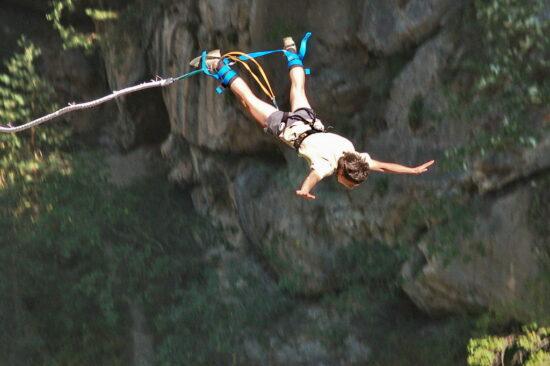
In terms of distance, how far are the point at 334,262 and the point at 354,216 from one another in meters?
0.68

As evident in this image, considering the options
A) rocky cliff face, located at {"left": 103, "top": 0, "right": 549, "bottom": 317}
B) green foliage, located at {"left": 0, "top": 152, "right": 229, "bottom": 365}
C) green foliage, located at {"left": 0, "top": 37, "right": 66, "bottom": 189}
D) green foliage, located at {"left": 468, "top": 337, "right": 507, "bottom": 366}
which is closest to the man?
rocky cliff face, located at {"left": 103, "top": 0, "right": 549, "bottom": 317}

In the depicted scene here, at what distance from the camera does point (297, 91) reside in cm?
623

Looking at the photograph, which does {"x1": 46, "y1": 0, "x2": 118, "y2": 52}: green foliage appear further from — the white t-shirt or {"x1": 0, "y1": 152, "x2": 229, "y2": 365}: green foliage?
the white t-shirt

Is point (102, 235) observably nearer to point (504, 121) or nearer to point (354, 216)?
point (354, 216)

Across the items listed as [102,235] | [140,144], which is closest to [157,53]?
[140,144]

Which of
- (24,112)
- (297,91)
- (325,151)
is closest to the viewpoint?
(325,151)

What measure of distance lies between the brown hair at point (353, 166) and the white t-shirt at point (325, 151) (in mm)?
88

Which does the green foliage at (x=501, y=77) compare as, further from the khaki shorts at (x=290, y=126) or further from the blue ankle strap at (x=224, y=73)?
the blue ankle strap at (x=224, y=73)

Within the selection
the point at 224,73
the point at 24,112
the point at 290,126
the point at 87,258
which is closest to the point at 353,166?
the point at 290,126

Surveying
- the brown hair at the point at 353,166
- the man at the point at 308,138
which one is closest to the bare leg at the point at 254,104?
the man at the point at 308,138

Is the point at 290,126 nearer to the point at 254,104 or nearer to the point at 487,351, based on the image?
the point at 254,104

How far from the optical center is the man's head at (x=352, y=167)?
529 cm

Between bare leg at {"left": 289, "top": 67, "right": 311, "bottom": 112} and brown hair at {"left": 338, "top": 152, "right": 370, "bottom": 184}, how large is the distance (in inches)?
35.0

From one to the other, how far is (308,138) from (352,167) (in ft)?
1.91
